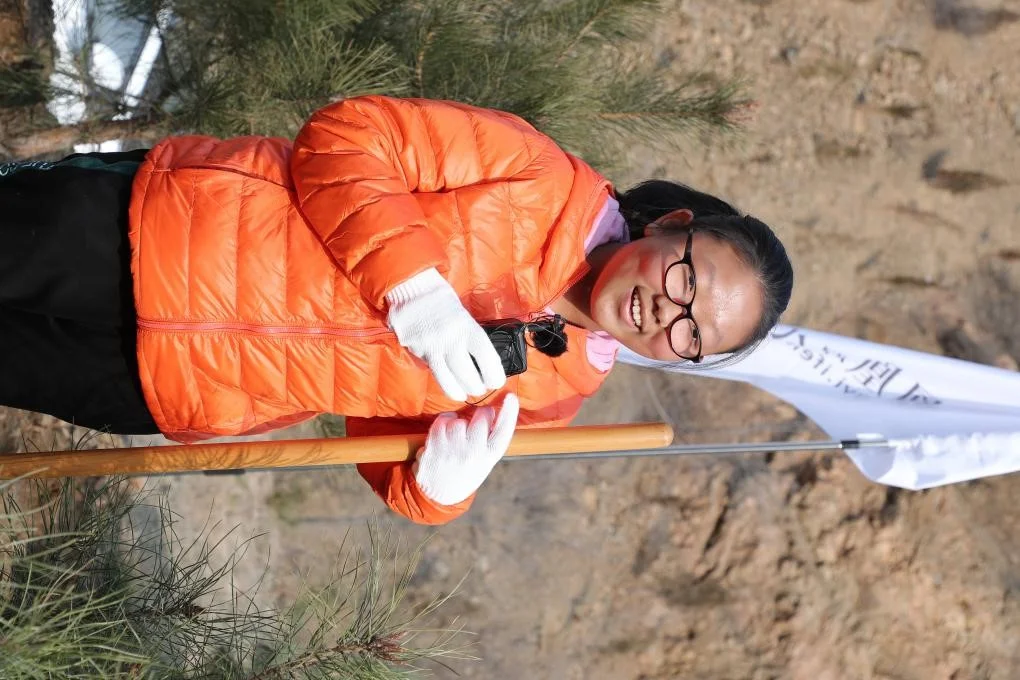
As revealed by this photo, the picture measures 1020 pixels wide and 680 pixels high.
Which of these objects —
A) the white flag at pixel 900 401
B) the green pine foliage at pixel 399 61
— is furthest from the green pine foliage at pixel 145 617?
the white flag at pixel 900 401

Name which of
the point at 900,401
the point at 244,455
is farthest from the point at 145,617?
the point at 900,401

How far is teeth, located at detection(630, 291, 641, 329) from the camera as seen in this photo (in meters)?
1.11

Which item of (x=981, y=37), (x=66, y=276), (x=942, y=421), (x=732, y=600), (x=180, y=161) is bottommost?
(x=732, y=600)

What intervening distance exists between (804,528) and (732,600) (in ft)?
1.02

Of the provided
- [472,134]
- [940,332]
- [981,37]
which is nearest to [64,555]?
[472,134]

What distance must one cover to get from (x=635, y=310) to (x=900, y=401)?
131 centimetres

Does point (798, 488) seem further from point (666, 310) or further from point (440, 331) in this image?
point (440, 331)

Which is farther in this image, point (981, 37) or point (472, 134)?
point (981, 37)

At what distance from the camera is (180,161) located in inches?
41.4

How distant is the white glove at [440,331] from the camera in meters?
0.98

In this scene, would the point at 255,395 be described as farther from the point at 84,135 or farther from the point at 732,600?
the point at 732,600

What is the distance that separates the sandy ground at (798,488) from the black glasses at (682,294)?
1.35m

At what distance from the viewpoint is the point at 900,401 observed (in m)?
2.11

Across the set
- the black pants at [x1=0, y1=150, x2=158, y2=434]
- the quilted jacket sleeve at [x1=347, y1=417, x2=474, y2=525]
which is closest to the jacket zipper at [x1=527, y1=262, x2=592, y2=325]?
the quilted jacket sleeve at [x1=347, y1=417, x2=474, y2=525]
